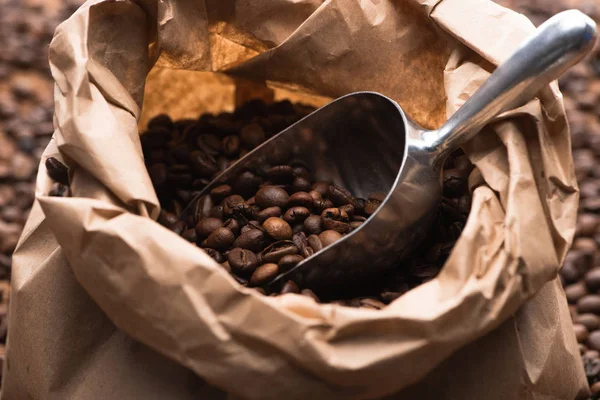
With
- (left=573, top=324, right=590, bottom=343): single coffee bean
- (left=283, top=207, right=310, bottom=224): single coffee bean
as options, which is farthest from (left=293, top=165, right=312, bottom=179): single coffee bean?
(left=573, top=324, right=590, bottom=343): single coffee bean

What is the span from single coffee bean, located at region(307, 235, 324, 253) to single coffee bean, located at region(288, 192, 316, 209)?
0.09 metres

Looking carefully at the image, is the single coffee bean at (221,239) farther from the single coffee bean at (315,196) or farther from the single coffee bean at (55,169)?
the single coffee bean at (55,169)

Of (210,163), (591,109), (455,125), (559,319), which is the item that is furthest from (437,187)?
(591,109)

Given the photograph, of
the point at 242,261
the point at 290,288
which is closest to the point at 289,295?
the point at 290,288

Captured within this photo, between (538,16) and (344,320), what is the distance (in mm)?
2174

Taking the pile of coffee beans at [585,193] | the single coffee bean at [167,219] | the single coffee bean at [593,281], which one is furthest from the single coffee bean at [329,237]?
the single coffee bean at [593,281]

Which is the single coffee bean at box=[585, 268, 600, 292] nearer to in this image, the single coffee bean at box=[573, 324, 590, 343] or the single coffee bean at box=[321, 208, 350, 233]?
the single coffee bean at box=[573, 324, 590, 343]

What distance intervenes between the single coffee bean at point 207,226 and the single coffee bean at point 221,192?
0.09 meters

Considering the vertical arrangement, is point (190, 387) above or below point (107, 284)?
below

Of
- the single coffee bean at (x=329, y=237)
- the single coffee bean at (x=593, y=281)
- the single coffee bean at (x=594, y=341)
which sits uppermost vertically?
the single coffee bean at (x=329, y=237)

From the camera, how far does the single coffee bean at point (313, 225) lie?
1.43 m

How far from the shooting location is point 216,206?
1.53 meters

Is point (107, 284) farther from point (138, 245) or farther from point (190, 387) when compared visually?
point (190, 387)

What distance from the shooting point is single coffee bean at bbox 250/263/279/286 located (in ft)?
4.29
